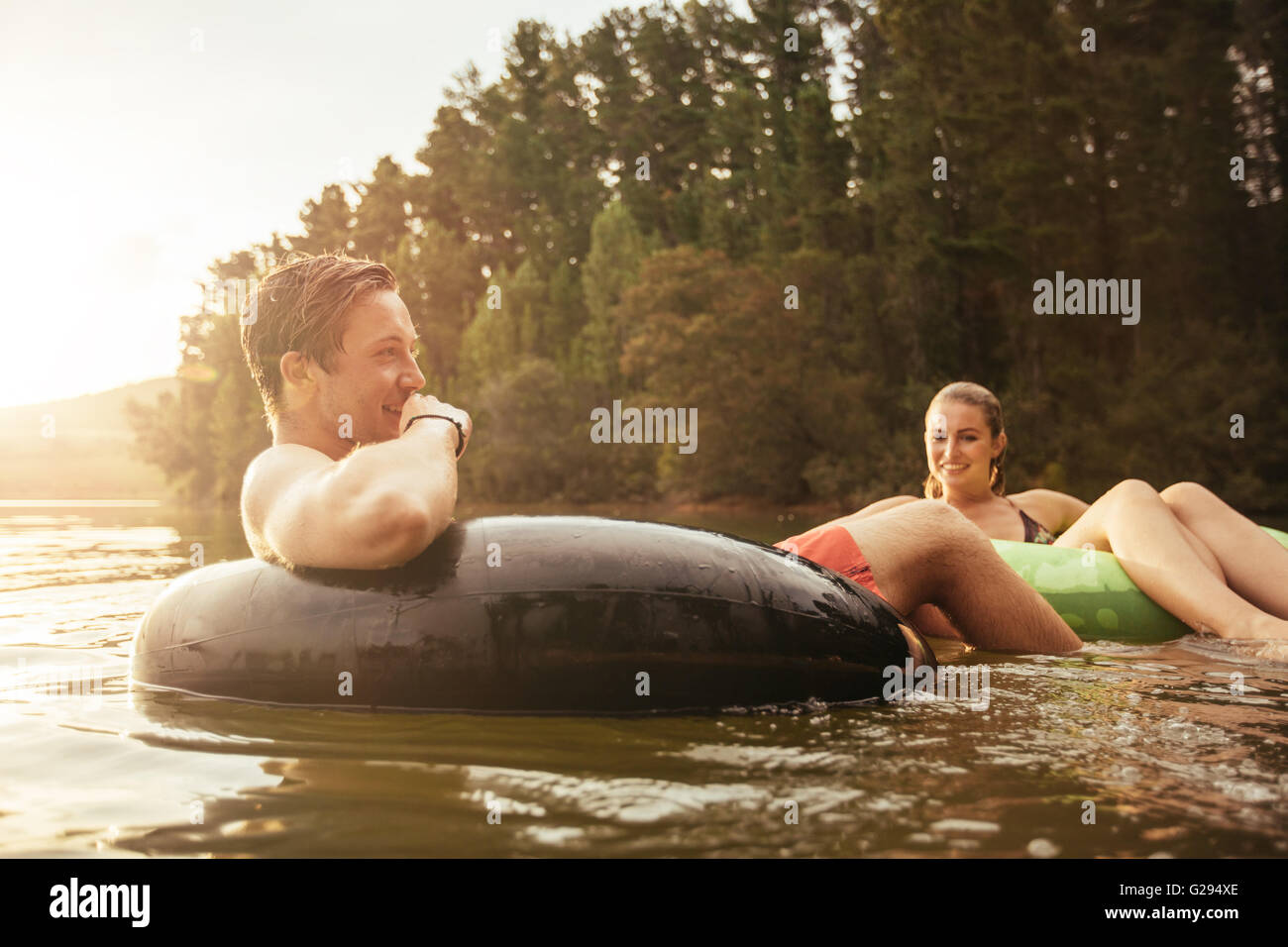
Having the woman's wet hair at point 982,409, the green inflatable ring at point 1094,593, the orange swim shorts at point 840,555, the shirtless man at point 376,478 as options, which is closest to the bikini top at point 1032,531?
the woman's wet hair at point 982,409

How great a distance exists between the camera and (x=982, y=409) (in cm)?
575

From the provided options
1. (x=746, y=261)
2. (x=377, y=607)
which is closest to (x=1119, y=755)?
(x=377, y=607)

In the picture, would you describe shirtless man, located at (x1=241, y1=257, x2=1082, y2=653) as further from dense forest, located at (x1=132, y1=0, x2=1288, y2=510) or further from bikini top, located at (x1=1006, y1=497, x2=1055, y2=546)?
dense forest, located at (x1=132, y1=0, x2=1288, y2=510)

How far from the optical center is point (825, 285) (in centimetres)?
3500

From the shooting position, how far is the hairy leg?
12.0 feet

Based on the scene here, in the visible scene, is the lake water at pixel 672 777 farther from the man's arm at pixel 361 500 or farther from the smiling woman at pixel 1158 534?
the smiling woman at pixel 1158 534

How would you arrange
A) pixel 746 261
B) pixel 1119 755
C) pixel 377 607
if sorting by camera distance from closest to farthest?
pixel 1119 755
pixel 377 607
pixel 746 261

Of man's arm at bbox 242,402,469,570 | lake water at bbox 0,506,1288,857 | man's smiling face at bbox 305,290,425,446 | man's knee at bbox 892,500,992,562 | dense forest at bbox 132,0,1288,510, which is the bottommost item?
lake water at bbox 0,506,1288,857

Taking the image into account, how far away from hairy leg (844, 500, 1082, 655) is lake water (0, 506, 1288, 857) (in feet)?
0.92

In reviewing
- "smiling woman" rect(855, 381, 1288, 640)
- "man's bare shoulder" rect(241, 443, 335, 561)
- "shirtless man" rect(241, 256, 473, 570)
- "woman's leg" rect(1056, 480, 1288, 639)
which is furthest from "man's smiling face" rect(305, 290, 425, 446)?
"woman's leg" rect(1056, 480, 1288, 639)

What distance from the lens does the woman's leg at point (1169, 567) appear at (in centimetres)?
429

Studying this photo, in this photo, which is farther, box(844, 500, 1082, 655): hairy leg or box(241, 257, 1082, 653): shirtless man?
box(844, 500, 1082, 655): hairy leg
